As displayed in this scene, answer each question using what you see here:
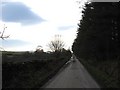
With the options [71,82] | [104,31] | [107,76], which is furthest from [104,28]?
[71,82]

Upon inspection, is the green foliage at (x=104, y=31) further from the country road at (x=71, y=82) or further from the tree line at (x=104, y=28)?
the country road at (x=71, y=82)

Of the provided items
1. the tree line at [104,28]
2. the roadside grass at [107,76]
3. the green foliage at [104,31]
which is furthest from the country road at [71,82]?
the tree line at [104,28]

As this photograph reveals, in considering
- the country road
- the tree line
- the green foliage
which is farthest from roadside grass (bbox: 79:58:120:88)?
the tree line

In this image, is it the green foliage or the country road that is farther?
the green foliage

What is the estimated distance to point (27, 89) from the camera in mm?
17000

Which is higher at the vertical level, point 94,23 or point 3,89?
point 94,23

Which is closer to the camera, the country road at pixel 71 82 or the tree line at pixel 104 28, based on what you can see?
the country road at pixel 71 82

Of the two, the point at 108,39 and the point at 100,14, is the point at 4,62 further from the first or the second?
the point at 108,39

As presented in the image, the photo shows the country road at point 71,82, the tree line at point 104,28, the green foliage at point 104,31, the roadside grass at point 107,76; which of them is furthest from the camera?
the tree line at point 104,28

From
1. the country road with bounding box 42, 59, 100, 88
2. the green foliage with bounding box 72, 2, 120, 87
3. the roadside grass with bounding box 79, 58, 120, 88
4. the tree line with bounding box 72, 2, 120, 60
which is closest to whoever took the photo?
the roadside grass with bounding box 79, 58, 120, 88

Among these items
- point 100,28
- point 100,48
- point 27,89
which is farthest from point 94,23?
point 27,89

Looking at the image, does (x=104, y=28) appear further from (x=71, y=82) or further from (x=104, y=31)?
(x=71, y=82)

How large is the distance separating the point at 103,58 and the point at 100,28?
28.6ft

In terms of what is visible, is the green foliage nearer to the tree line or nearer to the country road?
the tree line
